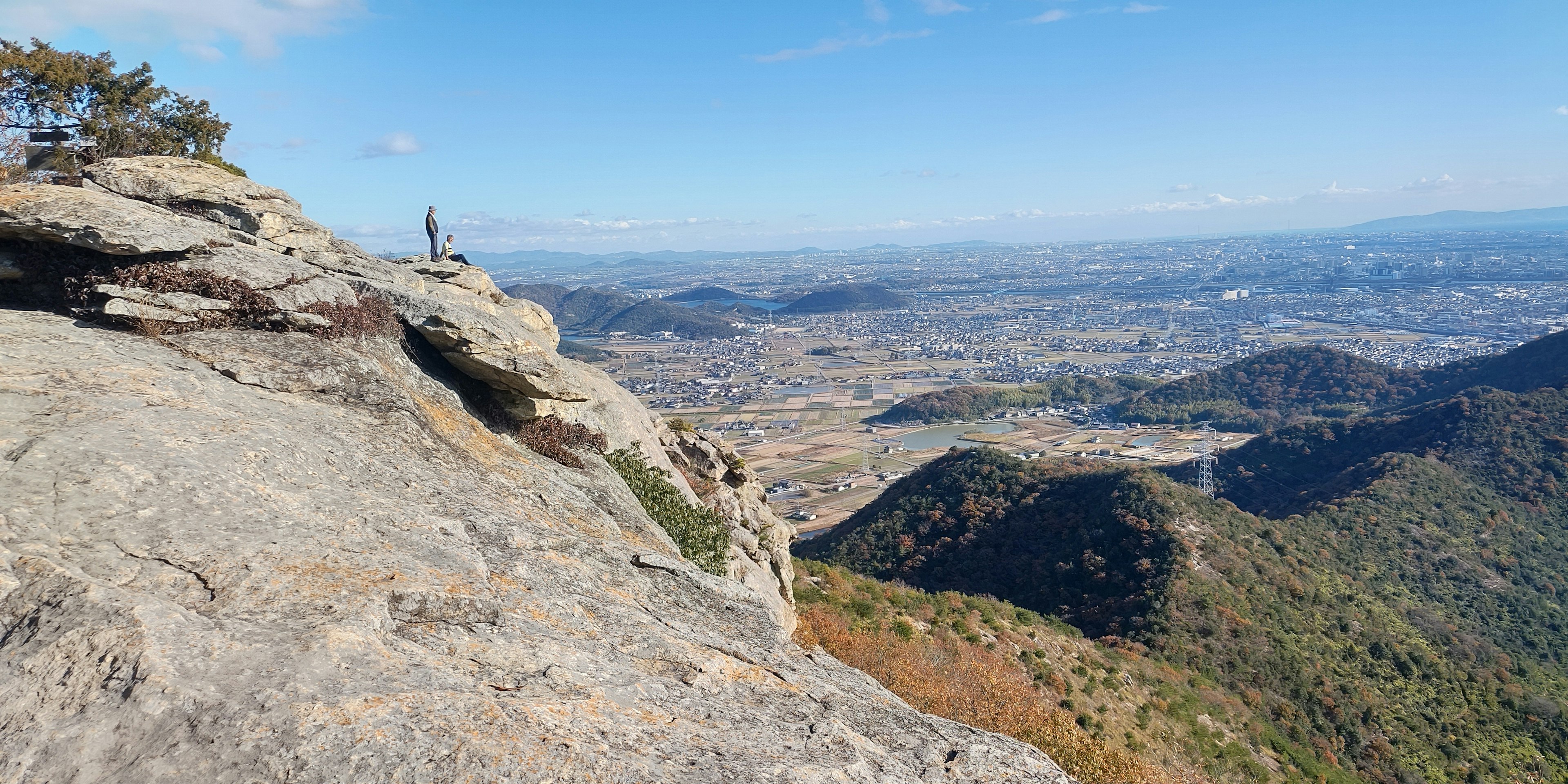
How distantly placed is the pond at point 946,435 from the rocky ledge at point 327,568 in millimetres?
72316

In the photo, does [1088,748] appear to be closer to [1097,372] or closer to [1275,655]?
[1275,655]

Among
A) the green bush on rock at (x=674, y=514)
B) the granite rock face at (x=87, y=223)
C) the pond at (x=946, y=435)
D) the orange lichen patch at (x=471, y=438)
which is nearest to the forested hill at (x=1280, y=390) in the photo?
the pond at (x=946, y=435)

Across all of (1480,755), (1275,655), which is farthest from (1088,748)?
(1480,755)

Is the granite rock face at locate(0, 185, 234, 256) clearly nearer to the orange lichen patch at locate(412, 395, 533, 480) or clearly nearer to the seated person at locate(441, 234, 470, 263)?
the orange lichen patch at locate(412, 395, 533, 480)

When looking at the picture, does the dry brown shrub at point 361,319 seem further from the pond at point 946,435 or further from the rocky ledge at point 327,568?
the pond at point 946,435

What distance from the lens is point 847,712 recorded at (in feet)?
25.1

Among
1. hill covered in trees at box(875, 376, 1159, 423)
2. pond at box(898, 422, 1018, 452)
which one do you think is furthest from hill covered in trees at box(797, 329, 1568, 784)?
hill covered in trees at box(875, 376, 1159, 423)

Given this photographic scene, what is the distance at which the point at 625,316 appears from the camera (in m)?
175

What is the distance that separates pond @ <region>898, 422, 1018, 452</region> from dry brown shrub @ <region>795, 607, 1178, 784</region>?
200ft

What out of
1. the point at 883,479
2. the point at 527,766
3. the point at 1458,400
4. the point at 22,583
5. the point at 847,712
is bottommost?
the point at 883,479

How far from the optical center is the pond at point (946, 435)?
274ft

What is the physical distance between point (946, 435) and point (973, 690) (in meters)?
74.3

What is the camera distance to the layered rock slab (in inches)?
194

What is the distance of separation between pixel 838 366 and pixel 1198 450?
72.9 m
